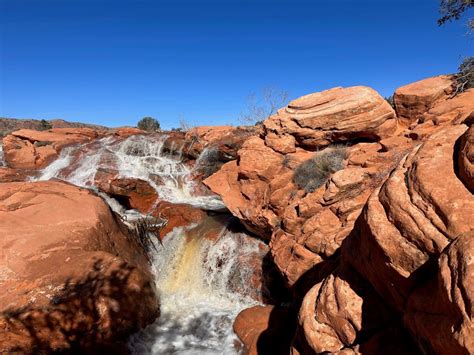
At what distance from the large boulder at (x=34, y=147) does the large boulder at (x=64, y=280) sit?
995cm

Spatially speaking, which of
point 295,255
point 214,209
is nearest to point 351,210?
point 295,255

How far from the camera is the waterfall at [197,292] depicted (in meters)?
6.82

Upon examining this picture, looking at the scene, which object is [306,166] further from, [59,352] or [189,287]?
[59,352]

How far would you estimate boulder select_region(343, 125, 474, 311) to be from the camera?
2.66m

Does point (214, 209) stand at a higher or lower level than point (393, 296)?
higher

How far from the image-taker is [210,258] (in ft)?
30.0

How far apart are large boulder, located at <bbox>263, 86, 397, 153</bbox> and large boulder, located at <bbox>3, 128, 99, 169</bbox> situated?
13.5 m

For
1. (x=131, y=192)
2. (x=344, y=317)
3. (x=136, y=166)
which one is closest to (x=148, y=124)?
(x=136, y=166)

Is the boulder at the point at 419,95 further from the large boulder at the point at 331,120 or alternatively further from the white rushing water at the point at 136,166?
the white rushing water at the point at 136,166

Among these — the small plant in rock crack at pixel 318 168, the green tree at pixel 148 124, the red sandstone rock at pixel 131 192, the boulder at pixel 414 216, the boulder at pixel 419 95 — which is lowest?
the boulder at pixel 414 216

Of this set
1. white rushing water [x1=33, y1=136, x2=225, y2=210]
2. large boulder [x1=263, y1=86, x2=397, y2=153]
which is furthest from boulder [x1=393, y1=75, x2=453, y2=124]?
white rushing water [x1=33, y1=136, x2=225, y2=210]

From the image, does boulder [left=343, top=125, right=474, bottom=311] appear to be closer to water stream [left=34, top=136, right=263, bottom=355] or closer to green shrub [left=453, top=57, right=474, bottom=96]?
water stream [left=34, top=136, right=263, bottom=355]

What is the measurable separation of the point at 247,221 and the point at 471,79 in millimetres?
6559

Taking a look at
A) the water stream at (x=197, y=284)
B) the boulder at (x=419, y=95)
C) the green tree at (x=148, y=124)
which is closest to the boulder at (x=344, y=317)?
the water stream at (x=197, y=284)
